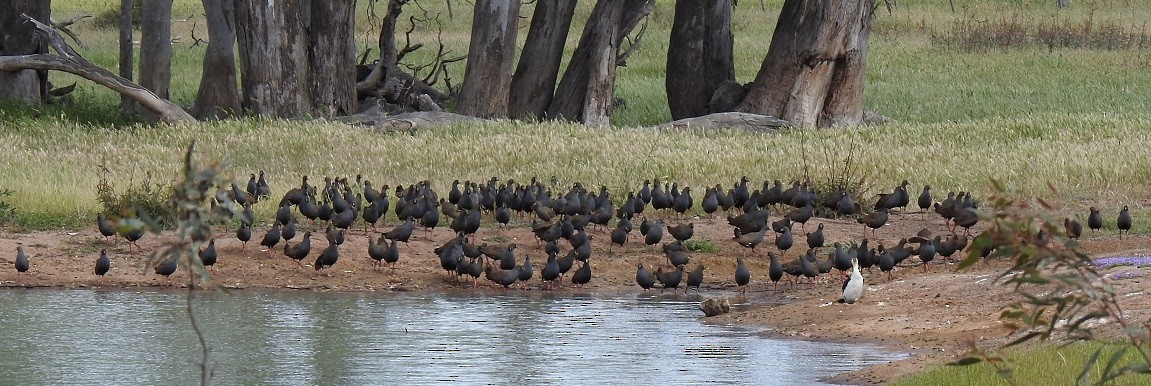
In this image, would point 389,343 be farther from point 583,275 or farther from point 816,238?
point 816,238

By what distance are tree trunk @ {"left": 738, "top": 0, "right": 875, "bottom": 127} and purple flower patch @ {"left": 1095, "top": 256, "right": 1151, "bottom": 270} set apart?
13331 mm

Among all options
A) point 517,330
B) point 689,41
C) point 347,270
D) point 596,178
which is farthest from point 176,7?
point 517,330

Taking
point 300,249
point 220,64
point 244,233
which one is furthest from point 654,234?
point 220,64

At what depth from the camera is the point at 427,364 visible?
11062mm

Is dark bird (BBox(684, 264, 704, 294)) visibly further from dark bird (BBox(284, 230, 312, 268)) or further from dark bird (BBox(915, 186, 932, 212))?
dark bird (BBox(915, 186, 932, 212))

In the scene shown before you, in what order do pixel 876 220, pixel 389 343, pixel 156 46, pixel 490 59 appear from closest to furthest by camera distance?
pixel 389 343, pixel 876 220, pixel 490 59, pixel 156 46

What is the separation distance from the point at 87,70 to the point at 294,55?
326cm

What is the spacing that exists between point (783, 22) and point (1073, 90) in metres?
10.6

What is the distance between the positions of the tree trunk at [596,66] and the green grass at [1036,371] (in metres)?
18.1

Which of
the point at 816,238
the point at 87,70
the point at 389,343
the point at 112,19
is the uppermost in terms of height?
the point at 112,19

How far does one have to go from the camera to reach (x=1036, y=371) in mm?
9016

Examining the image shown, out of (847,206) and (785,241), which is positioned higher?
(847,206)

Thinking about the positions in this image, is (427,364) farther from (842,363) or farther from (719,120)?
(719,120)

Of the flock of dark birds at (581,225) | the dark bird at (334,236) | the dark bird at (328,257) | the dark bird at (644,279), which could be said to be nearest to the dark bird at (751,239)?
the flock of dark birds at (581,225)
